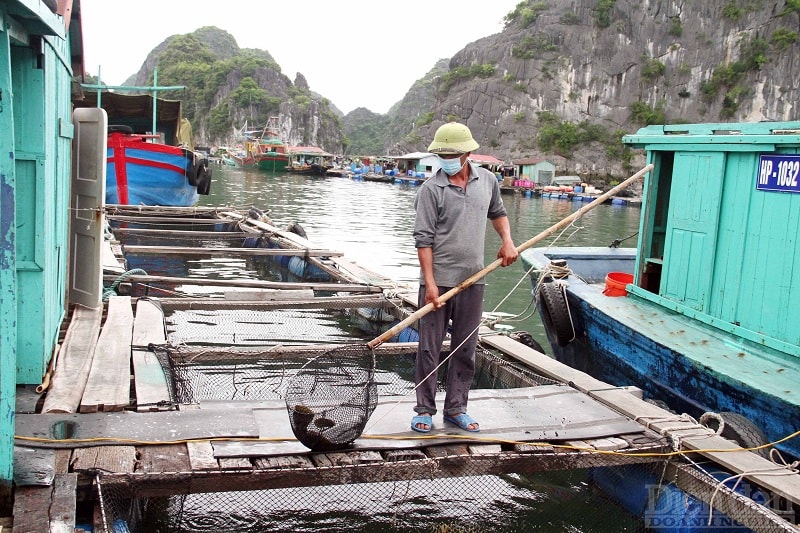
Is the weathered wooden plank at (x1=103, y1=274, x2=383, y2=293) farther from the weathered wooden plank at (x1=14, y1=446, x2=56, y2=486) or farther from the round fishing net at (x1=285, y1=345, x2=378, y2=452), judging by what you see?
the weathered wooden plank at (x1=14, y1=446, x2=56, y2=486)

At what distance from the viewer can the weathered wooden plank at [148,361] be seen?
193 inches

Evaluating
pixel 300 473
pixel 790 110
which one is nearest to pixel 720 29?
pixel 790 110

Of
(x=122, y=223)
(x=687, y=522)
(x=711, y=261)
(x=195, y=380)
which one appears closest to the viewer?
(x=687, y=522)

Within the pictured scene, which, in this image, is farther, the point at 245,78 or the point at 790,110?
the point at 245,78

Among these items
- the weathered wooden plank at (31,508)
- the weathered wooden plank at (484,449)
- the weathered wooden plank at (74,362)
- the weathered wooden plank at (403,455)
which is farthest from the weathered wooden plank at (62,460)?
the weathered wooden plank at (484,449)

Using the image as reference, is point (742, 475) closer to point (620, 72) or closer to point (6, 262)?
point (6, 262)

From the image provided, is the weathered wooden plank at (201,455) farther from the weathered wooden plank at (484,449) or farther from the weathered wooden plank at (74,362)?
the weathered wooden plank at (484,449)

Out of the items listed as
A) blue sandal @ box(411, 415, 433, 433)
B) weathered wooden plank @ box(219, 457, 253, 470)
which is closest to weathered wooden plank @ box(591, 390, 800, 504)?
blue sandal @ box(411, 415, 433, 433)

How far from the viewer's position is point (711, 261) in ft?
21.6

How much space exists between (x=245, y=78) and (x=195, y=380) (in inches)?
4812

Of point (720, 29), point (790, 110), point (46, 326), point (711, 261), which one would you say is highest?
point (720, 29)

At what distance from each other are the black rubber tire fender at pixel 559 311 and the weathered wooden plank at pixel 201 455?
4.57 meters

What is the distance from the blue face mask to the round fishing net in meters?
1.26

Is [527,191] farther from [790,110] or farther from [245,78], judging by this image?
[245,78]
